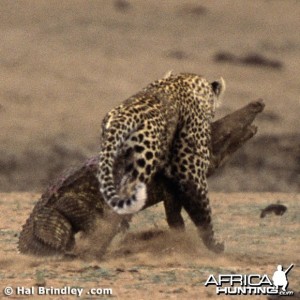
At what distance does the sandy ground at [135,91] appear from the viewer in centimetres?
1104

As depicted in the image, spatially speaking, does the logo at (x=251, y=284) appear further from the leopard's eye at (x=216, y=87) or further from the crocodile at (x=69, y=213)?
the leopard's eye at (x=216, y=87)

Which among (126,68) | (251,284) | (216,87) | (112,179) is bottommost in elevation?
(251,284)

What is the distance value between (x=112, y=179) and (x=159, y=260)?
90 cm

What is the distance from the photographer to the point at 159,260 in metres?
11.3

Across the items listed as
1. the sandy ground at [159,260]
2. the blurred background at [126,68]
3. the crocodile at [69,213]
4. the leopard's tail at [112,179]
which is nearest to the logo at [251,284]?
the sandy ground at [159,260]

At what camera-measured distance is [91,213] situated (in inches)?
448

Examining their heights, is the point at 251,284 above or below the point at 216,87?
below

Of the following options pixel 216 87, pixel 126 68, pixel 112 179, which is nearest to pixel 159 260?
pixel 112 179

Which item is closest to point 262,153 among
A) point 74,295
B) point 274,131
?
point 274,131

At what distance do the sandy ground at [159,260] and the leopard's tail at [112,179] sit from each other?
19.9 inches

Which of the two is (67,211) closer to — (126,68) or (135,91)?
(135,91)

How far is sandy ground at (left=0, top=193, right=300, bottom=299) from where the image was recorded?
1016 centimetres

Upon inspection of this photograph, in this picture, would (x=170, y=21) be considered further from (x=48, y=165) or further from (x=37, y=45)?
(x=48, y=165)

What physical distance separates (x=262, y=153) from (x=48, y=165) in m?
3.10
